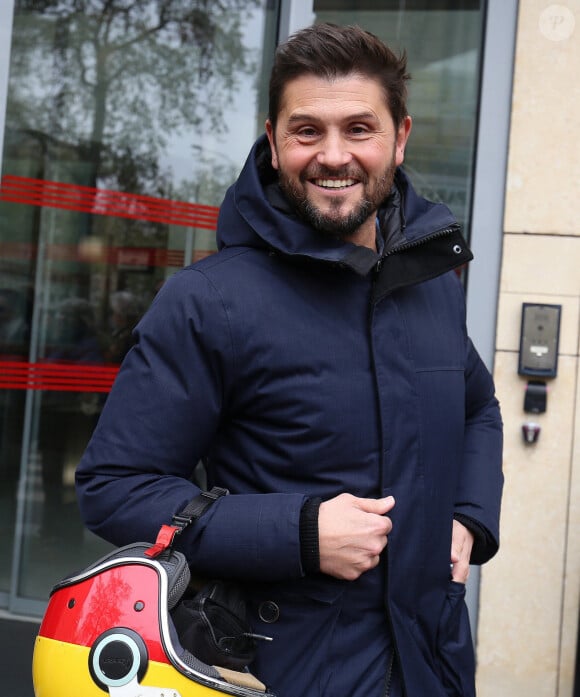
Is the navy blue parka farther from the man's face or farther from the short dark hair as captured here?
the short dark hair

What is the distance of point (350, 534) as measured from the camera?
142 cm

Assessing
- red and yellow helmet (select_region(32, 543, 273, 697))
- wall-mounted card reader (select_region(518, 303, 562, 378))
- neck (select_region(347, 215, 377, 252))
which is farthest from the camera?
wall-mounted card reader (select_region(518, 303, 562, 378))

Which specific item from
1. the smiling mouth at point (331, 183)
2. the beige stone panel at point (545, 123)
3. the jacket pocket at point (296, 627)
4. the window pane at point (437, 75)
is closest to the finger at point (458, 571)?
the jacket pocket at point (296, 627)

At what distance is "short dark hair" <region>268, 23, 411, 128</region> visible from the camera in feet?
5.33

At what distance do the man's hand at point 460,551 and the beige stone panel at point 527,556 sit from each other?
2121 mm

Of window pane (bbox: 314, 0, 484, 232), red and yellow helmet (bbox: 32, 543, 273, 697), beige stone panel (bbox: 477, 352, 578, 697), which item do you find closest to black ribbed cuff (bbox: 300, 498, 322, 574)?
red and yellow helmet (bbox: 32, 543, 273, 697)

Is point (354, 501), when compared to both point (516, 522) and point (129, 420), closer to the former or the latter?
point (129, 420)

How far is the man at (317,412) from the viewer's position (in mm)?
1440

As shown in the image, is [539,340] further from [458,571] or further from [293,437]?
[293,437]

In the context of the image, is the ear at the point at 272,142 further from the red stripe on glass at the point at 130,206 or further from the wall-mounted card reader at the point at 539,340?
the red stripe on glass at the point at 130,206

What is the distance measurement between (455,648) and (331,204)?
846 mm

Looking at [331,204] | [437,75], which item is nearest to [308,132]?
[331,204]

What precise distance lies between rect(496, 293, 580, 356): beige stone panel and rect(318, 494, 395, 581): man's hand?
2537 millimetres

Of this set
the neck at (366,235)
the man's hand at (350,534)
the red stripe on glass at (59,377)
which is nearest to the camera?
the man's hand at (350,534)
